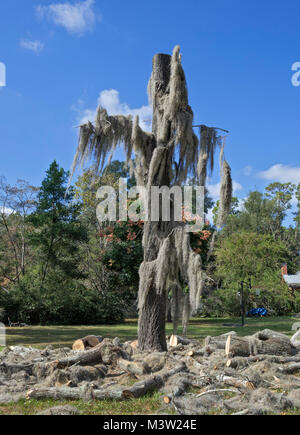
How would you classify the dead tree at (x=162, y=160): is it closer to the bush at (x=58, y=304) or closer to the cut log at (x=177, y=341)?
the cut log at (x=177, y=341)

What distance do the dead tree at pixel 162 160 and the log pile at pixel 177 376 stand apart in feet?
3.23

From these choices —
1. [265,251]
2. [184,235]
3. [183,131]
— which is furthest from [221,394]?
[265,251]

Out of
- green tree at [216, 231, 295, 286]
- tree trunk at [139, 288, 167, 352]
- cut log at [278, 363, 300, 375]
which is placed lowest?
cut log at [278, 363, 300, 375]

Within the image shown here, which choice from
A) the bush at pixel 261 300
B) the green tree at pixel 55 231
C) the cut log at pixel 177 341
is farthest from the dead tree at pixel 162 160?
the bush at pixel 261 300

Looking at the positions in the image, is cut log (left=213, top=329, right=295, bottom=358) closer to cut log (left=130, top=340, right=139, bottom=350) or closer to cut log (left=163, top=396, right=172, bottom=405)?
cut log (left=130, top=340, right=139, bottom=350)

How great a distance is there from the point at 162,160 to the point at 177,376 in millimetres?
3612

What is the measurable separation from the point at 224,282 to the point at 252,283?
4.72 feet

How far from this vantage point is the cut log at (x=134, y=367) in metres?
5.73

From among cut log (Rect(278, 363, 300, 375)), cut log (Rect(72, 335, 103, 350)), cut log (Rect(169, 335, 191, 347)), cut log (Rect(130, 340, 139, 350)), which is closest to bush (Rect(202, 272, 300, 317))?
cut log (Rect(169, 335, 191, 347))

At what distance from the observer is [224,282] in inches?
837

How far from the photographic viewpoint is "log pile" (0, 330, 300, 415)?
4395 mm

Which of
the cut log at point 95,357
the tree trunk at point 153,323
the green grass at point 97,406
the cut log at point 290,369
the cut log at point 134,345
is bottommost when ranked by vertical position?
the green grass at point 97,406

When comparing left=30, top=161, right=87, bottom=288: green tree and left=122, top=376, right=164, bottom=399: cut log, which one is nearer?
left=122, top=376, right=164, bottom=399: cut log
